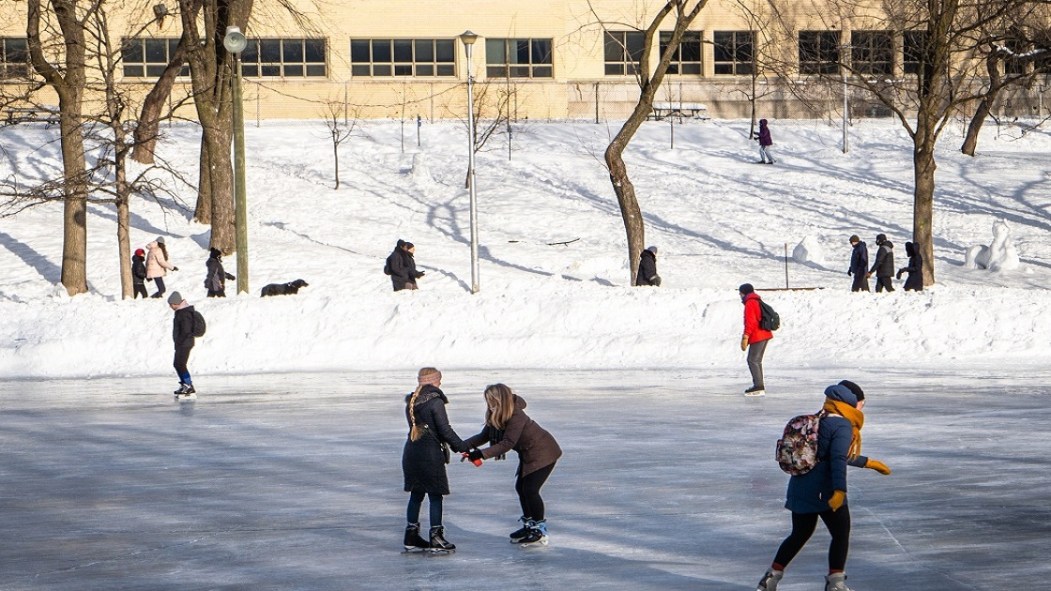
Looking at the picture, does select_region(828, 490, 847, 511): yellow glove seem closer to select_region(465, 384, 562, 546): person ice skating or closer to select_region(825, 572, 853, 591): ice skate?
select_region(825, 572, 853, 591): ice skate

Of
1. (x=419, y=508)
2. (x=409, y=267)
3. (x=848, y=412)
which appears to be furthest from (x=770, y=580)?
(x=409, y=267)

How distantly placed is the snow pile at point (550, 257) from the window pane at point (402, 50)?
765 cm

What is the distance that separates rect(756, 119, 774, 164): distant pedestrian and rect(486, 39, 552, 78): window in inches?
646

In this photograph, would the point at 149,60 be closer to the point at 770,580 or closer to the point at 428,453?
the point at 428,453

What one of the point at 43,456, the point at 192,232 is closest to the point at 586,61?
the point at 192,232

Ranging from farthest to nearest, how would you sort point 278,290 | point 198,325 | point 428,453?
1. point 278,290
2. point 198,325
3. point 428,453

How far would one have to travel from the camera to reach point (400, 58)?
61656 millimetres

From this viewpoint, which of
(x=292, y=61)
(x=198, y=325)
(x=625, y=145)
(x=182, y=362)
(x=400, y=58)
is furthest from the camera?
(x=400, y=58)

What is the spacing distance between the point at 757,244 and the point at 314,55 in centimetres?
2929

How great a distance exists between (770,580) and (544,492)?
388 cm

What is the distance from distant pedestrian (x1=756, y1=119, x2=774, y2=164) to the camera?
46.9 meters

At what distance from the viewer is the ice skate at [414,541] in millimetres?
9305

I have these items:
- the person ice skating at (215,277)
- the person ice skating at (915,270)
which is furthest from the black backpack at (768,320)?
the person ice skating at (215,277)

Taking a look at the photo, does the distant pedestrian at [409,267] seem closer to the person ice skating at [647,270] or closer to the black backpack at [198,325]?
the person ice skating at [647,270]
